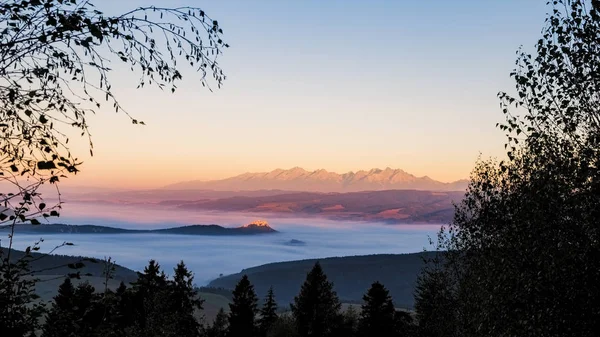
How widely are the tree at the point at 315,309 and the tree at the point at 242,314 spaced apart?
7472 mm

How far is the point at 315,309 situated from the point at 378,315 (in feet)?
33.4

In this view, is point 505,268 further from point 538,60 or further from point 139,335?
point 139,335

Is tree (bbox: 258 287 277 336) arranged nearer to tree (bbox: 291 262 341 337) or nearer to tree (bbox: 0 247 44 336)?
tree (bbox: 291 262 341 337)

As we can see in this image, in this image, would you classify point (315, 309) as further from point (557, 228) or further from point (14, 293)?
point (14, 293)

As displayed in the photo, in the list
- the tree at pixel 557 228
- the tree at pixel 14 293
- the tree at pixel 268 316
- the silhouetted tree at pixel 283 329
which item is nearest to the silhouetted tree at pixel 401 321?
the silhouetted tree at pixel 283 329

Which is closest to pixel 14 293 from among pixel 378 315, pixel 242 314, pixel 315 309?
pixel 378 315

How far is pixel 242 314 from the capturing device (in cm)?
7788

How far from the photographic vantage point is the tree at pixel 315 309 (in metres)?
72.8

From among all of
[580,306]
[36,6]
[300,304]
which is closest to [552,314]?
[580,306]

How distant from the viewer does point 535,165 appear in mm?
20000

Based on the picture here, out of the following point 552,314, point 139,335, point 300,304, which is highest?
point 552,314

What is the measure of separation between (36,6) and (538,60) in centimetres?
1416

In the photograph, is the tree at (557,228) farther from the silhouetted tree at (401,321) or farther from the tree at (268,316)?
the tree at (268,316)

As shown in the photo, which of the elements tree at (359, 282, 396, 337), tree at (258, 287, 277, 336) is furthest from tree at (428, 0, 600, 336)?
tree at (258, 287, 277, 336)
